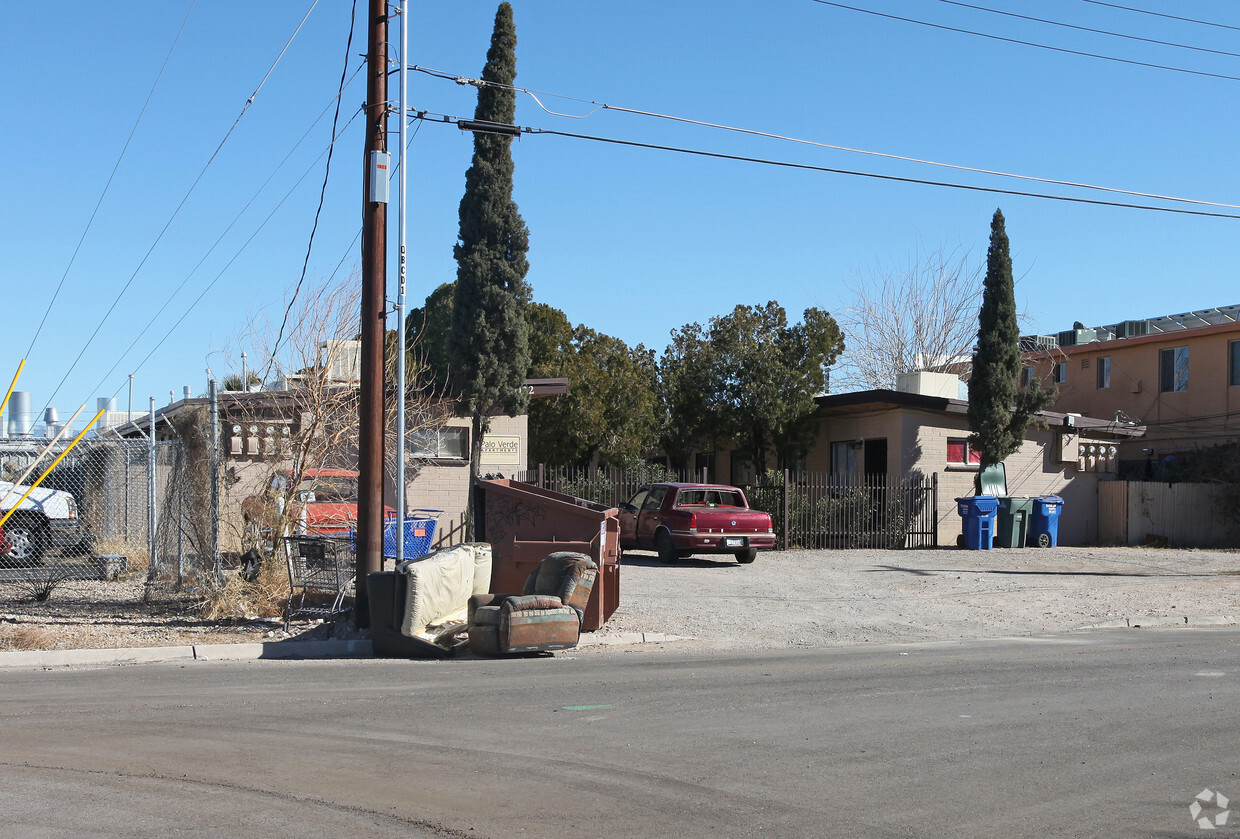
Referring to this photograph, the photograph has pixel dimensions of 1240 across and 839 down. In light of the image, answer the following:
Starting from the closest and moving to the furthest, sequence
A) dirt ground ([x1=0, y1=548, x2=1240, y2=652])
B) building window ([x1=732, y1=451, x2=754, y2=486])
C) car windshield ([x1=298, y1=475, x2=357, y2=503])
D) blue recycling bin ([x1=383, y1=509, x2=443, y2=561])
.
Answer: dirt ground ([x1=0, y1=548, x2=1240, y2=652]) → blue recycling bin ([x1=383, y1=509, x2=443, y2=561]) → car windshield ([x1=298, y1=475, x2=357, y2=503]) → building window ([x1=732, y1=451, x2=754, y2=486])

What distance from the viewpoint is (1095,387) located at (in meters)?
35.7

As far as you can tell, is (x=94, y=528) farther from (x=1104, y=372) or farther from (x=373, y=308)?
(x=1104, y=372)

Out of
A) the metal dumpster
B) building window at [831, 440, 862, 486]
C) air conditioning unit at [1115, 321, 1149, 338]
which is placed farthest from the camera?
air conditioning unit at [1115, 321, 1149, 338]

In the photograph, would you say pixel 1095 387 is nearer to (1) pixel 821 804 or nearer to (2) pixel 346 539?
(2) pixel 346 539

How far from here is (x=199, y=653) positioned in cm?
1053

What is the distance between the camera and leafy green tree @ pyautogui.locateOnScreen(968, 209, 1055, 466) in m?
25.6

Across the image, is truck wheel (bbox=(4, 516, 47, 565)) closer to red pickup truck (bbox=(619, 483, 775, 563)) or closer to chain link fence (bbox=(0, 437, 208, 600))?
chain link fence (bbox=(0, 437, 208, 600))

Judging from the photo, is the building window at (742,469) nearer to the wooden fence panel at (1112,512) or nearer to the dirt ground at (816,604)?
the wooden fence panel at (1112,512)

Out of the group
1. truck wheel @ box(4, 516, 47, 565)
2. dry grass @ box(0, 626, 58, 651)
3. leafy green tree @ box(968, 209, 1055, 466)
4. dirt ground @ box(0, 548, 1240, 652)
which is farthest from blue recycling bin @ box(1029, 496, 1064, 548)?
dry grass @ box(0, 626, 58, 651)

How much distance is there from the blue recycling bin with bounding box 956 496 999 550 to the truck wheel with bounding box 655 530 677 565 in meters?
7.82

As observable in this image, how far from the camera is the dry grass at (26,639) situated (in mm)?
10352

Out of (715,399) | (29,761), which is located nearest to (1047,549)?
(715,399)

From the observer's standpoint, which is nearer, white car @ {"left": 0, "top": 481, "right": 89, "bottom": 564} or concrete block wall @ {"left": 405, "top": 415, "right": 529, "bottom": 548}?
white car @ {"left": 0, "top": 481, "right": 89, "bottom": 564}

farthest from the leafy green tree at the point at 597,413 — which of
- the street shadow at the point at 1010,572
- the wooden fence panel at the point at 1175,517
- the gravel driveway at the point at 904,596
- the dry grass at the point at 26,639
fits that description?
the dry grass at the point at 26,639
